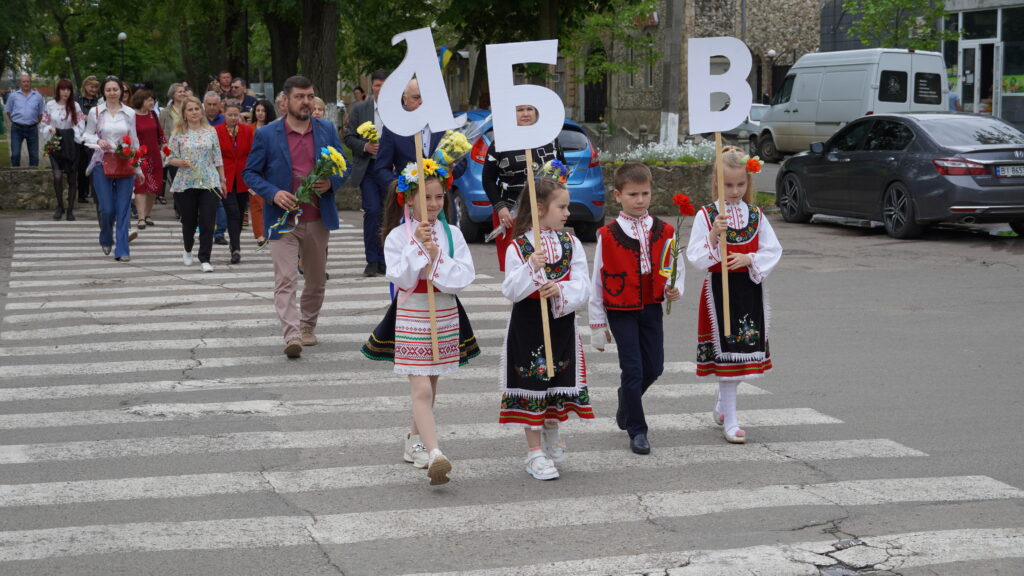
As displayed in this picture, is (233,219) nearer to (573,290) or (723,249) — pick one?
(723,249)

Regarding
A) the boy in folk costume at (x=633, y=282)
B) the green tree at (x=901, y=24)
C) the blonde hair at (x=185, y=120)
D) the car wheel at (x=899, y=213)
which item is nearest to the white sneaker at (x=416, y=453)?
the boy in folk costume at (x=633, y=282)

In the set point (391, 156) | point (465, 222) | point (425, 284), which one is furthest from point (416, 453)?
point (465, 222)

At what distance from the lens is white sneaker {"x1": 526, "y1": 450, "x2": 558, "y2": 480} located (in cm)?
618

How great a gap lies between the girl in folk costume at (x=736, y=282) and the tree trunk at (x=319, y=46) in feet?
65.8

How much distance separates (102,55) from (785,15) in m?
30.3

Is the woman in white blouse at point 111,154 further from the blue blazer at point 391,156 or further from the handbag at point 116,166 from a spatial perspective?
the blue blazer at point 391,156

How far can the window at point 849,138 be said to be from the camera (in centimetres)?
1723

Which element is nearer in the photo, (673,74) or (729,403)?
(729,403)

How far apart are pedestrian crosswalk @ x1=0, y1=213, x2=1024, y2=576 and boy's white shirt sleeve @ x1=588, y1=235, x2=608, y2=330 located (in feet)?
2.37

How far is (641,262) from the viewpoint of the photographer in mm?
6555

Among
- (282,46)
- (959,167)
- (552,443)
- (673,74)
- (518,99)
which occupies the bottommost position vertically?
(552,443)

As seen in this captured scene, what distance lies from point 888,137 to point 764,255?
10.5 metres

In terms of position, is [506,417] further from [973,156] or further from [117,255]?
[973,156]

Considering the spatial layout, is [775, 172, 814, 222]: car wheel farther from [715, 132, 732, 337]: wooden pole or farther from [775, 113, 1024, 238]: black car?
[715, 132, 732, 337]: wooden pole
